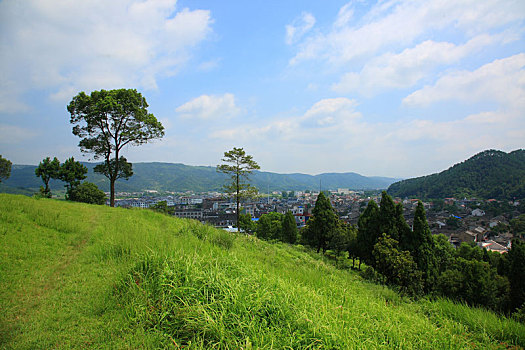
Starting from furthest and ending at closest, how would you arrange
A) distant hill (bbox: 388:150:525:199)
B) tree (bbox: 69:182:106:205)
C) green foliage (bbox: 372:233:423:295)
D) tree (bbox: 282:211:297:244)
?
distant hill (bbox: 388:150:525:199) → tree (bbox: 282:211:297:244) → tree (bbox: 69:182:106:205) → green foliage (bbox: 372:233:423:295)

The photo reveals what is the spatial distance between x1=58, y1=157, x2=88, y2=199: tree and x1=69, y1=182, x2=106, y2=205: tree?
37cm

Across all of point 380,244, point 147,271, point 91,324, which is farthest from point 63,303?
point 380,244

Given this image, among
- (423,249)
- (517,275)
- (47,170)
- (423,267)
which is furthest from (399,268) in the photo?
(47,170)

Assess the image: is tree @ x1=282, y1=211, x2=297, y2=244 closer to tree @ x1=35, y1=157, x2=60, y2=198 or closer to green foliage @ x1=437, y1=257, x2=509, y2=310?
green foliage @ x1=437, y1=257, x2=509, y2=310

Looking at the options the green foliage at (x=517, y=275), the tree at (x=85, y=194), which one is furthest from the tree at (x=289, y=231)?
the tree at (x=85, y=194)

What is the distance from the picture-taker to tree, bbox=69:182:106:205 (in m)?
17.1

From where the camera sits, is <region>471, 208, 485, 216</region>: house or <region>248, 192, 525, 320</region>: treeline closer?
<region>248, 192, 525, 320</region>: treeline

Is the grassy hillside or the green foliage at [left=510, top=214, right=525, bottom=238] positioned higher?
the grassy hillside

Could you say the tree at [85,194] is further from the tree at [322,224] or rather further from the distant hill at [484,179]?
the distant hill at [484,179]

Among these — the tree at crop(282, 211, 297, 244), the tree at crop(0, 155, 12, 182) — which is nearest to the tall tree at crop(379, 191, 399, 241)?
the tree at crop(282, 211, 297, 244)

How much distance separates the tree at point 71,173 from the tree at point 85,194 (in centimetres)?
37

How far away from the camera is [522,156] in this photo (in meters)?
90.0

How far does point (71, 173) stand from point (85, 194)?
1849 millimetres

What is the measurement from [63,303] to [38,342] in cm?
86
